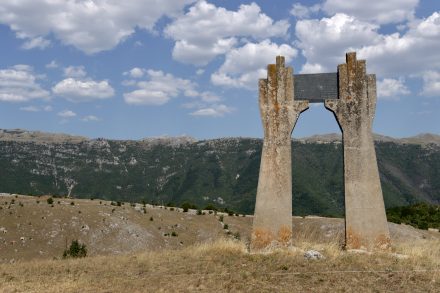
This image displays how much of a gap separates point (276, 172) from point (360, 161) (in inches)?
108

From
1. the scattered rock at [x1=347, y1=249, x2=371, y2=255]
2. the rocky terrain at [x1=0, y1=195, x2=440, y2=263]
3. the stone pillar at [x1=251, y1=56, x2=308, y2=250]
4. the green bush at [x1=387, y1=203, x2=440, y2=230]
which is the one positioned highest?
the stone pillar at [x1=251, y1=56, x2=308, y2=250]

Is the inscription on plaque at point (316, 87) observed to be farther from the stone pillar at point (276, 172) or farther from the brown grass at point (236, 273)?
the brown grass at point (236, 273)

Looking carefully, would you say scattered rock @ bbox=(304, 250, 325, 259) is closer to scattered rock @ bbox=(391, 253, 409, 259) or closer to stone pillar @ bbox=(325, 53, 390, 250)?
stone pillar @ bbox=(325, 53, 390, 250)

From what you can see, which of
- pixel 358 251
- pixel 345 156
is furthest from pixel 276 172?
pixel 358 251

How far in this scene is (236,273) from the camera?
11.6 meters

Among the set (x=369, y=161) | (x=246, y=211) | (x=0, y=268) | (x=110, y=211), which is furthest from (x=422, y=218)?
(x=246, y=211)

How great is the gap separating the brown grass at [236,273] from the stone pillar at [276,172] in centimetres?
76

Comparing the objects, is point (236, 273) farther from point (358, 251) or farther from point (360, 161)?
point (360, 161)

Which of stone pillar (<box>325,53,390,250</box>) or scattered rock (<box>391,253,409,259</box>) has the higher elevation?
stone pillar (<box>325,53,390,250</box>)

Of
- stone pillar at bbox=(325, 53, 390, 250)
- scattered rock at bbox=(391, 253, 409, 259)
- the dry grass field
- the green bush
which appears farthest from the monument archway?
Answer: the green bush

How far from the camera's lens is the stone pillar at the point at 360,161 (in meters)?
→ 14.8

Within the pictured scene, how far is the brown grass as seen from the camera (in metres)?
10.4

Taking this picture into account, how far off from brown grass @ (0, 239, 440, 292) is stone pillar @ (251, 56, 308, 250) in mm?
758

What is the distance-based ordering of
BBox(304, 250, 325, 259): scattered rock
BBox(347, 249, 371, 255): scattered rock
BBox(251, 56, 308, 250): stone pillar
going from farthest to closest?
BBox(251, 56, 308, 250): stone pillar < BBox(347, 249, 371, 255): scattered rock < BBox(304, 250, 325, 259): scattered rock
